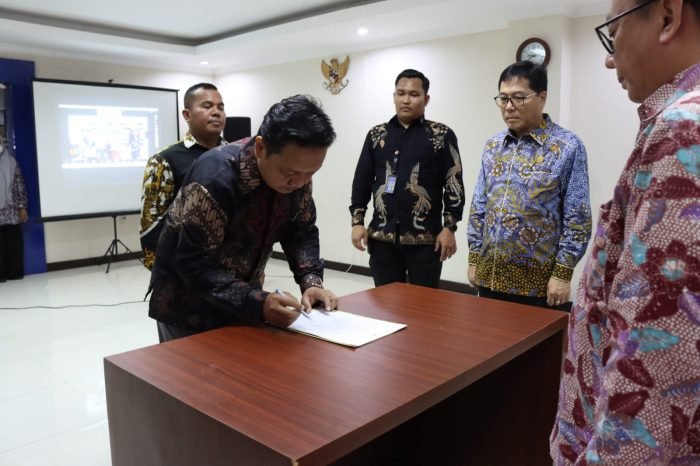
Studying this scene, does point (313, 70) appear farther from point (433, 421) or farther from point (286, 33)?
point (433, 421)

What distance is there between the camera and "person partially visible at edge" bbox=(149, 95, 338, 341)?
53.7 inches

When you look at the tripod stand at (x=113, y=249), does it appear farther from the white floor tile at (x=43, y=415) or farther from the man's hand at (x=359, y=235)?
the man's hand at (x=359, y=235)

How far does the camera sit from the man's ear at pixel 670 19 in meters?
0.66

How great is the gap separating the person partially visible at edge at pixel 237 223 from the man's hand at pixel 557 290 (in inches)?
34.4

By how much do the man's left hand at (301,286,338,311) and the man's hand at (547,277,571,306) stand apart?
857mm

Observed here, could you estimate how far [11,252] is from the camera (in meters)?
5.54

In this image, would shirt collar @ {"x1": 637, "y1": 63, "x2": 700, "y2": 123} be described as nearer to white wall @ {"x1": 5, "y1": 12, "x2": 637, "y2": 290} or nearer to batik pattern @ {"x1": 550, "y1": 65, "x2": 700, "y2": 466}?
batik pattern @ {"x1": 550, "y1": 65, "x2": 700, "y2": 466}

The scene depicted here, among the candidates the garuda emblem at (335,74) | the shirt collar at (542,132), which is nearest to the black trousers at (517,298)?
the shirt collar at (542,132)

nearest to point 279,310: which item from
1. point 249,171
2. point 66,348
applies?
point 249,171

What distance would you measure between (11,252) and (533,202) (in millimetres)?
5385

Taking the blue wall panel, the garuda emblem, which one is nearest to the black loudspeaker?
the garuda emblem

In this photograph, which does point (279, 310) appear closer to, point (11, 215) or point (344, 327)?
point (344, 327)

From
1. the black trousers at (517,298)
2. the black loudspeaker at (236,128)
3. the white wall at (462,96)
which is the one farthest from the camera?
the black loudspeaker at (236,128)

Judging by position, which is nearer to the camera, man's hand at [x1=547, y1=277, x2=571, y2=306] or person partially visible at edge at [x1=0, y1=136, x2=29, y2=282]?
man's hand at [x1=547, y1=277, x2=571, y2=306]
